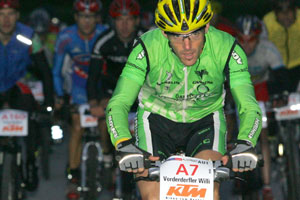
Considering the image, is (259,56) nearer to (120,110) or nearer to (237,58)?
(237,58)

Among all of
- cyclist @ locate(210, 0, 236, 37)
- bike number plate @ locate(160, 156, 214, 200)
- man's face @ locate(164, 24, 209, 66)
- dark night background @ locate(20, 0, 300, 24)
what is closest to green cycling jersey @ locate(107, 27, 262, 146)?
man's face @ locate(164, 24, 209, 66)

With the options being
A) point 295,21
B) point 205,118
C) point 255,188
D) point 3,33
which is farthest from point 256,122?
point 295,21

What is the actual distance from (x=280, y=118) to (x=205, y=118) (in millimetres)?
2774

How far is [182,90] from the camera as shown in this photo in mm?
6383

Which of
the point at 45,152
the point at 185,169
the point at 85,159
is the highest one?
the point at 45,152

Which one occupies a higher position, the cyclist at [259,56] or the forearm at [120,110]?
the cyclist at [259,56]

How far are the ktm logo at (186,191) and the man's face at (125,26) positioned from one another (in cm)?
450

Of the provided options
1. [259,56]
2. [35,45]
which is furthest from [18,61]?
[259,56]

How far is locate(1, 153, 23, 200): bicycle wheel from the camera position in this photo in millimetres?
8148

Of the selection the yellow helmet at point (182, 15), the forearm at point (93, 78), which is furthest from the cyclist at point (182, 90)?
the forearm at point (93, 78)

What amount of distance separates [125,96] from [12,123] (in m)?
2.76

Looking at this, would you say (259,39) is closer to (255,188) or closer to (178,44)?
(255,188)

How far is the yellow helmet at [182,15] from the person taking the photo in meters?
5.84

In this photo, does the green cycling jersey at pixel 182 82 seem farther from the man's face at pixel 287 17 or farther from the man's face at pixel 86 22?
the man's face at pixel 287 17
